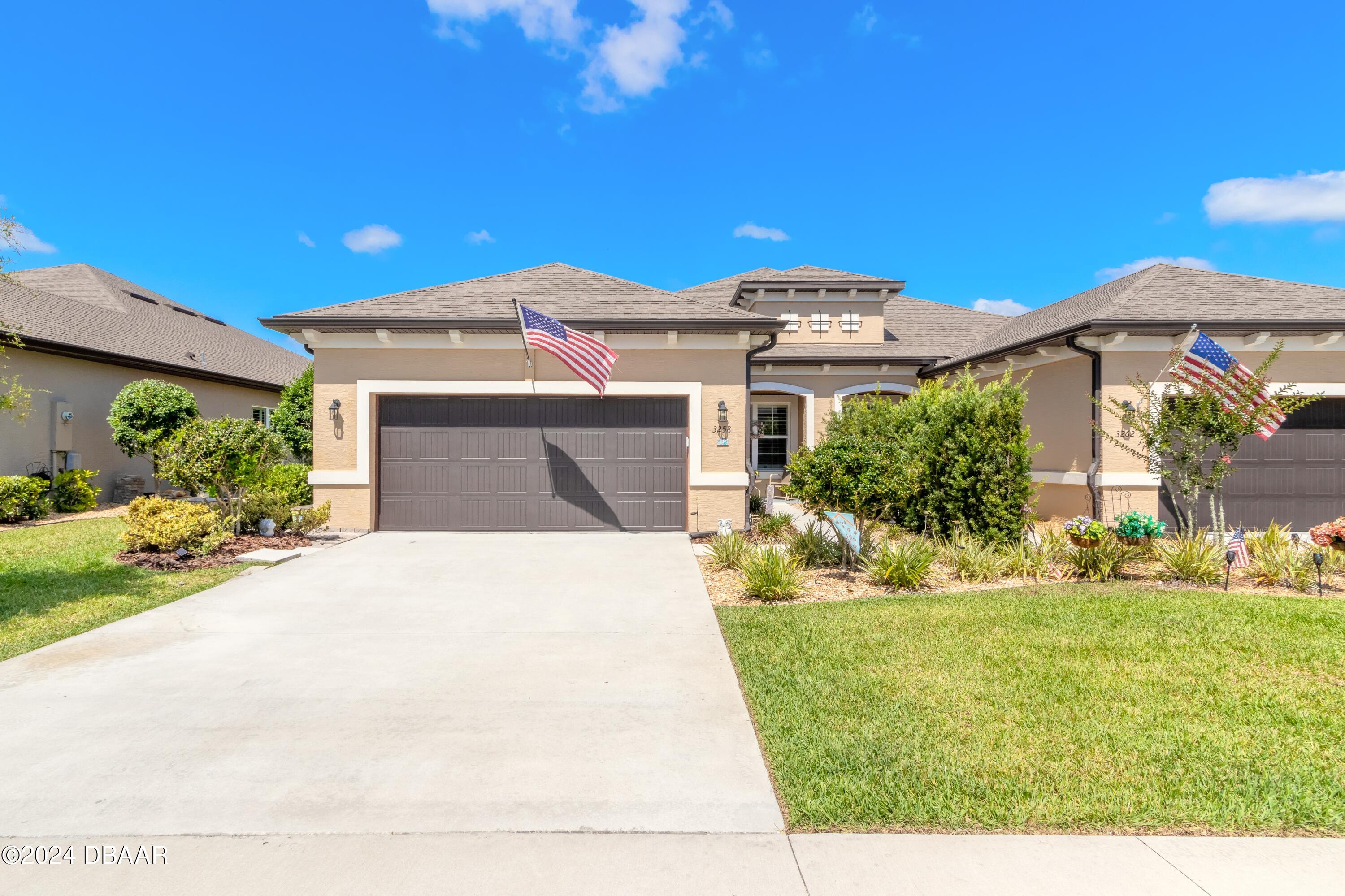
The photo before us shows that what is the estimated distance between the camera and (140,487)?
14742mm

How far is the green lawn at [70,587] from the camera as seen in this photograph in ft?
17.5

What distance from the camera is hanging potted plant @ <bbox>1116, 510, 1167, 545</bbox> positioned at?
737 centimetres

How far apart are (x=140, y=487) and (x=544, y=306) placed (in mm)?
12059

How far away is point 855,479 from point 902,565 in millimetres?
1167

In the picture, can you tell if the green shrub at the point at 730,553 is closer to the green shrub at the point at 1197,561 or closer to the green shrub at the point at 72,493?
the green shrub at the point at 1197,561

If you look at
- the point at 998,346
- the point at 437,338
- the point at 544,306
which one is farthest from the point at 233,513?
the point at 998,346

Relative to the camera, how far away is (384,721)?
145 inches

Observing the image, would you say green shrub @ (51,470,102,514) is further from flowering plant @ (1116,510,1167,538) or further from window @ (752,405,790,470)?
flowering plant @ (1116,510,1167,538)

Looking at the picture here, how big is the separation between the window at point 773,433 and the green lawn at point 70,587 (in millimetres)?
12113

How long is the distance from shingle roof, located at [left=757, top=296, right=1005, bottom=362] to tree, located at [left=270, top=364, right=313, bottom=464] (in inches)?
468

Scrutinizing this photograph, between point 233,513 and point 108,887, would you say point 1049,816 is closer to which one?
point 108,887

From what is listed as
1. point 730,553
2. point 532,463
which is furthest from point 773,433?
point 730,553

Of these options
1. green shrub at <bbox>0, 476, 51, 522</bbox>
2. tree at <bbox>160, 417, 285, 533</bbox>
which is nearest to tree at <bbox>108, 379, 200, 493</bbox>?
green shrub at <bbox>0, 476, 51, 522</bbox>

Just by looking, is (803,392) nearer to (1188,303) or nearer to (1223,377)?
(1188,303)
